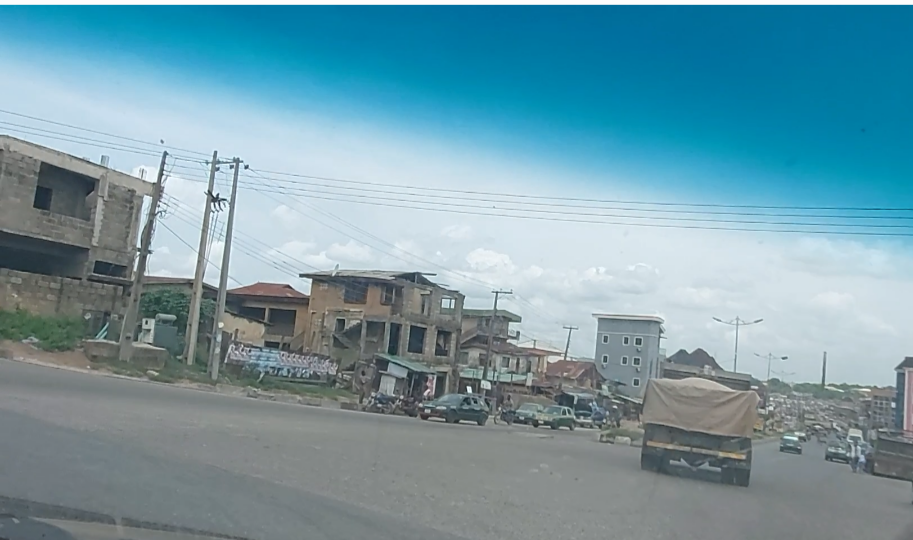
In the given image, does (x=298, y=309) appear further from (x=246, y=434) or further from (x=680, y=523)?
(x=680, y=523)

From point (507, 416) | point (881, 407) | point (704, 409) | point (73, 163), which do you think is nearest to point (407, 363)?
point (507, 416)

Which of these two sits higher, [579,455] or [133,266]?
[133,266]

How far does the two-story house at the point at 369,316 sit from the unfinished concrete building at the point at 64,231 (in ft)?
55.0

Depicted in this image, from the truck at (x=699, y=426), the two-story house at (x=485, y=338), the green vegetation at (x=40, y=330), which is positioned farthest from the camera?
the two-story house at (x=485, y=338)

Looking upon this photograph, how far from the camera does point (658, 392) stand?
23.7 m

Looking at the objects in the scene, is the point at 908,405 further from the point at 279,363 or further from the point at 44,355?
the point at 44,355

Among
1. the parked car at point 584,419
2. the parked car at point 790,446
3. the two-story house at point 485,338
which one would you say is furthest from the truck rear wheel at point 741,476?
the two-story house at point 485,338

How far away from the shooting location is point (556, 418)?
5031 centimetres

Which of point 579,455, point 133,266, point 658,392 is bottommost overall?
point 579,455

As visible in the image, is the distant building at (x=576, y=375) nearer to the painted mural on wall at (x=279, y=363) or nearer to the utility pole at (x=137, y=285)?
the painted mural on wall at (x=279, y=363)

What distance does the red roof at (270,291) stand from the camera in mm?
63500

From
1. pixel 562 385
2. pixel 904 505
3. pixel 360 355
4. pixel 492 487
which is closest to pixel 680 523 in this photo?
pixel 492 487

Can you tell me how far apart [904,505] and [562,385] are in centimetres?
5640

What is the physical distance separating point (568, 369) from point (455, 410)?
49037mm
